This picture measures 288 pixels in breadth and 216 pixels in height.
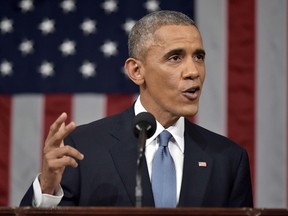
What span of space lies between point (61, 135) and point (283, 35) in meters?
2.04

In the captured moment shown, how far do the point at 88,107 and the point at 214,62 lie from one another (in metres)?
0.73

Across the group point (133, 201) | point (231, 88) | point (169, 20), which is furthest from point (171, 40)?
point (231, 88)

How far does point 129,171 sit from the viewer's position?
2.50 m

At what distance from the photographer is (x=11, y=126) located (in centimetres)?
390

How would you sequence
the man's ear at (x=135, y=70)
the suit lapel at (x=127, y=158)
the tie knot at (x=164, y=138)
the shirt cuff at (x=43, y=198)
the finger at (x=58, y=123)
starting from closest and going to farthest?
1. the finger at (x=58, y=123)
2. the shirt cuff at (x=43, y=198)
3. the suit lapel at (x=127, y=158)
4. the tie knot at (x=164, y=138)
5. the man's ear at (x=135, y=70)

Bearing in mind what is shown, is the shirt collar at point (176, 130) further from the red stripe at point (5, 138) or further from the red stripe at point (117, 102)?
the red stripe at point (5, 138)

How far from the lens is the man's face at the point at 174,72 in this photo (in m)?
2.52

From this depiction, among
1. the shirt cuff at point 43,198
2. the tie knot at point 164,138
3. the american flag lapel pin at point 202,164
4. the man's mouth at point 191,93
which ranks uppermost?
the man's mouth at point 191,93

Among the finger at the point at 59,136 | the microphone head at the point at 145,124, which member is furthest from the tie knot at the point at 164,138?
the finger at the point at 59,136

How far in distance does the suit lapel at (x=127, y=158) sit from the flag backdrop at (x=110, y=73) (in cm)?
123

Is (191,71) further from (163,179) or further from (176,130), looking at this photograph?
(163,179)

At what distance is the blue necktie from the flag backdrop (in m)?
1.36

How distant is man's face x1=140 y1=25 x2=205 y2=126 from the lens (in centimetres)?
252

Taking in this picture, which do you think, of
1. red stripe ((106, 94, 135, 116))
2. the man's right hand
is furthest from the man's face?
red stripe ((106, 94, 135, 116))
